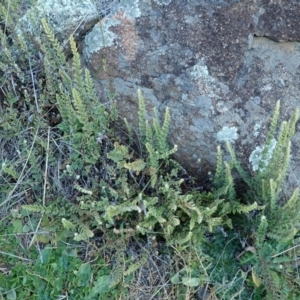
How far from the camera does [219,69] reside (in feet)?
8.70

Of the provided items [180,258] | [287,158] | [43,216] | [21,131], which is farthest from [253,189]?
[21,131]

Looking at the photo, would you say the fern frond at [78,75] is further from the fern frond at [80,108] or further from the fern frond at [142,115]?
the fern frond at [142,115]

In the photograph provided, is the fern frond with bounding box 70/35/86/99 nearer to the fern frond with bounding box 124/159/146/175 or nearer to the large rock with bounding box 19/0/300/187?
the large rock with bounding box 19/0/300/187

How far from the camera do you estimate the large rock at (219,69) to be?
265 cm

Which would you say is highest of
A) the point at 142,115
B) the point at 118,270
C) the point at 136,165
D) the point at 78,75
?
the point at 78,75

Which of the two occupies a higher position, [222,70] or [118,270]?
[222,70]

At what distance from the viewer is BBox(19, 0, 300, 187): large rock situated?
2.65 metres

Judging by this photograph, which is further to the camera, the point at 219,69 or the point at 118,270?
the point at 219,69

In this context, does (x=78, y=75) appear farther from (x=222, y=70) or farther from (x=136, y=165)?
(x=222, y=70)

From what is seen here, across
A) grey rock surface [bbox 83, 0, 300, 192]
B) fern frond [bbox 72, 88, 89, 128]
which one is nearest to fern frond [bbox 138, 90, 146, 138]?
grey rock surface [bbox 83, 0, 300, 192]

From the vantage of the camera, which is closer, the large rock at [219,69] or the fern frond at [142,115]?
the fern frond at [142,115]

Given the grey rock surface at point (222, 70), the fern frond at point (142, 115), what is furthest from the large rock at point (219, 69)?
the fern frond at point (142, 115)

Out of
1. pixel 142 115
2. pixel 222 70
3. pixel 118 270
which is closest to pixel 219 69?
pixel 222 70

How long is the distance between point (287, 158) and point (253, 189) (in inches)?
12.9
